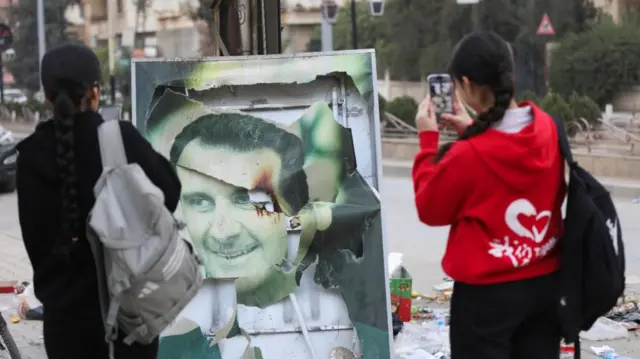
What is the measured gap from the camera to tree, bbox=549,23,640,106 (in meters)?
29.7

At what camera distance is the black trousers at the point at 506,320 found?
2930 mm

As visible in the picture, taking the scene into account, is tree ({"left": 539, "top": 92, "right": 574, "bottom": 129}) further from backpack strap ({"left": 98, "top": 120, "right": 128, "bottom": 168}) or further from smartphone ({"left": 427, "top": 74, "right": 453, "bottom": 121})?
backpack strap ({"left": 98, "top": 120, "right": 128, "bottom": 168})

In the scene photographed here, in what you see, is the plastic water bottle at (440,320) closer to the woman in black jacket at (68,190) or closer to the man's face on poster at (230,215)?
the man's face on poster at (230,215)

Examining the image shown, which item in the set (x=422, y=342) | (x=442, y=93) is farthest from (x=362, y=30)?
(x=442, y=93)

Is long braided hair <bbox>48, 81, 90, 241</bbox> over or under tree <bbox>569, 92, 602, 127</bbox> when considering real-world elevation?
over

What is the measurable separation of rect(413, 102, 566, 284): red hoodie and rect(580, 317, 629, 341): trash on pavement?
12.0 feet

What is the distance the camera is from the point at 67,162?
2.88m

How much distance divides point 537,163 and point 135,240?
3.88ft

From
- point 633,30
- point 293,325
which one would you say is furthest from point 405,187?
point 633,30

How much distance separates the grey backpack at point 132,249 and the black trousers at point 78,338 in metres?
0.07

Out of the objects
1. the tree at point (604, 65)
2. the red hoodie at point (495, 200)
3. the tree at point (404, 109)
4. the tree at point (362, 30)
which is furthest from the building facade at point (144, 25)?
the red hoodie at point (495, 200)

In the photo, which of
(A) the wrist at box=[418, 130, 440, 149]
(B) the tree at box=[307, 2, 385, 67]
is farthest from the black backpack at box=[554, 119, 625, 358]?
(B) the tree at box=[307, 2, 385, 67]

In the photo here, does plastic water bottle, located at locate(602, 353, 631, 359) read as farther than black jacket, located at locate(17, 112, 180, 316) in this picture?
Yes

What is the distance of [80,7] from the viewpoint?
67250 mm
